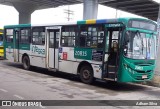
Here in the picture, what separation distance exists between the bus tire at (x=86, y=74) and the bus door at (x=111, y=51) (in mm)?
963

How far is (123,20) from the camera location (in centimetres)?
1144

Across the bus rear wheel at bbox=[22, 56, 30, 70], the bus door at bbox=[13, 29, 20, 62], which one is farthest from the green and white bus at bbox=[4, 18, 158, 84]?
the bus door at bbox=[13, 29, 20, 62]

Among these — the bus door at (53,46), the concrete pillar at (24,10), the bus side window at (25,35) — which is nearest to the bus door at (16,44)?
the bus side window at (25,35)

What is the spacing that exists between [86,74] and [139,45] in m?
2.82

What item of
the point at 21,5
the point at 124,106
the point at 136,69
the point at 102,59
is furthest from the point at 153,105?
the point at 21,5

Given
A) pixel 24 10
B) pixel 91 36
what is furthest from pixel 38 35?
pixel 24 10

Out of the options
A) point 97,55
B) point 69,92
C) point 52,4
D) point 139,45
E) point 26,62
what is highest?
point 52,4

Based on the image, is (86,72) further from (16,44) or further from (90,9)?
(90,9)

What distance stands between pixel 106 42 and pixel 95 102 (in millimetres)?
3604

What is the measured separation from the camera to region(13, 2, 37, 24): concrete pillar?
40750 mm

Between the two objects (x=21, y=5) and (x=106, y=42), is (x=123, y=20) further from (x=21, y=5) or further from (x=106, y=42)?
(x=21, y=5)

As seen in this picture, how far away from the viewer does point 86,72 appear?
43.0 ft

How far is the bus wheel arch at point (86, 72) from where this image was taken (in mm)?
12875

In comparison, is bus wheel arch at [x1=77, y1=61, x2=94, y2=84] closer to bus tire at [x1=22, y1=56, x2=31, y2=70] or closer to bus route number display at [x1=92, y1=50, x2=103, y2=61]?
bus route number display at [x1=92, y1=50, x2=103, y2=61]
